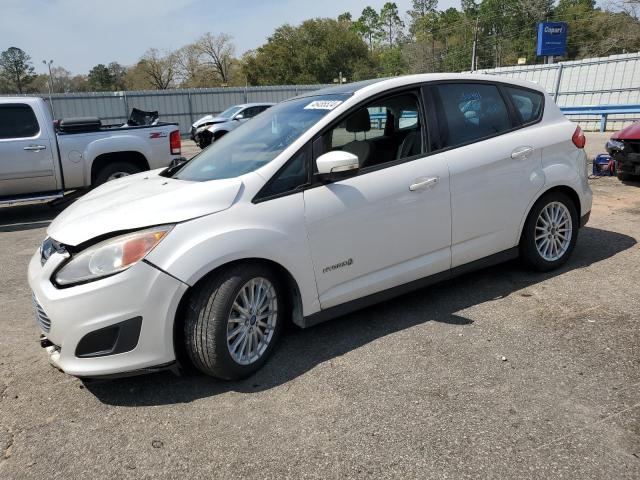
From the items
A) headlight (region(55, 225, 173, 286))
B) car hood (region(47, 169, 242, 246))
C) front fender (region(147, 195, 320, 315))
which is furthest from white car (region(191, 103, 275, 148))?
headlight (region(55, 225, 173, 286))

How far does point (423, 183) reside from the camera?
3.66 m

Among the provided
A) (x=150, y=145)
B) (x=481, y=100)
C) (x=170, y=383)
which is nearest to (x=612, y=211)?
(x=481, y=100)

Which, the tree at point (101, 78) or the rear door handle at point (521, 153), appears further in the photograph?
the tree at point (101, 78)

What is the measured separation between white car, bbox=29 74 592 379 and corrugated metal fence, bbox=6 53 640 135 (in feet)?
56.8

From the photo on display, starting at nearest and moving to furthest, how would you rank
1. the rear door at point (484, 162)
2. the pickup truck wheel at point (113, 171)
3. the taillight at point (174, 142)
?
the rear door at point (484, 162) → the pickup truck wheel at point (113, 171) → the taillight at point (174, 142)

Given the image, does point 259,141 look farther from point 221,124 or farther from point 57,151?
point 221,124

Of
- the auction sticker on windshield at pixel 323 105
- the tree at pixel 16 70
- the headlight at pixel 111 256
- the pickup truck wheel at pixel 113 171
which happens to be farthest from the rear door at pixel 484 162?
the tree at pixel 16 70

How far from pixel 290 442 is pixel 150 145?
720 centimetres

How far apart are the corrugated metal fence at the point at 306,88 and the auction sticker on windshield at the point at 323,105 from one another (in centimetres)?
1832

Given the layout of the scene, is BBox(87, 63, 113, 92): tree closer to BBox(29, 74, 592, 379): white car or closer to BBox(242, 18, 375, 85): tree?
BBox(242, 18, 375, 85): tree

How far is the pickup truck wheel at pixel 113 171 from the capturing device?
27.9 feet

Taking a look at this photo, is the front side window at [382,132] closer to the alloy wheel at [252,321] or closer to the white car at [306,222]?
the white car at [306,222]

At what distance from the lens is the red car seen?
788 cm

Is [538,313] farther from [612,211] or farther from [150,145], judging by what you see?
[150,145]
